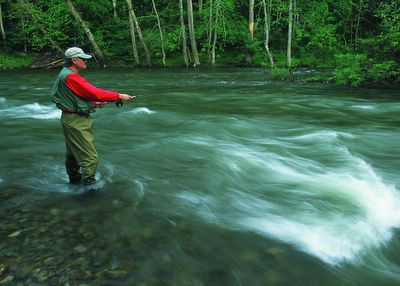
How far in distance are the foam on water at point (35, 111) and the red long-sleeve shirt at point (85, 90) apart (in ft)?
22.9

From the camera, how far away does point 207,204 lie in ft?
18.4

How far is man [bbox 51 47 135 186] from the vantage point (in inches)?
200

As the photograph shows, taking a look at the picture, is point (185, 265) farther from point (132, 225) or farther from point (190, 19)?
point (190, 19)

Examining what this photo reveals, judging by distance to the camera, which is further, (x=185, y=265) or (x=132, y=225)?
(x=132, y=225)

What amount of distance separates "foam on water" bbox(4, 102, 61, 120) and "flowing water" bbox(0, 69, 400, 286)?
0.29 meters

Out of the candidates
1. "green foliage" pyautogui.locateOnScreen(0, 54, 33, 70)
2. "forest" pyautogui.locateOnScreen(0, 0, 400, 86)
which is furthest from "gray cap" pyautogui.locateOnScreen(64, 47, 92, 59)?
"green foliage" pyautogui.locateOnScreen(0, 54, 33, 70)

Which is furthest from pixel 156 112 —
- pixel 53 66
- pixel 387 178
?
pixel 53 66

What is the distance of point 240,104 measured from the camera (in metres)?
14.2

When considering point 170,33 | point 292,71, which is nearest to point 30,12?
point 170,33

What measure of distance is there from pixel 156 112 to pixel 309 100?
6.03 meters

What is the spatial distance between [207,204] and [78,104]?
7.46 ft

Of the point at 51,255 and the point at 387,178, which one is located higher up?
the point at 51,255

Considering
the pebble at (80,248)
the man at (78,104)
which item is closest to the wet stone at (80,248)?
the pebble at (80,248)

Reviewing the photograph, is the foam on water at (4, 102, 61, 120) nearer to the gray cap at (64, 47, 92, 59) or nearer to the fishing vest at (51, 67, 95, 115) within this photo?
the fishing vest at (51, 67, 95, 115)
